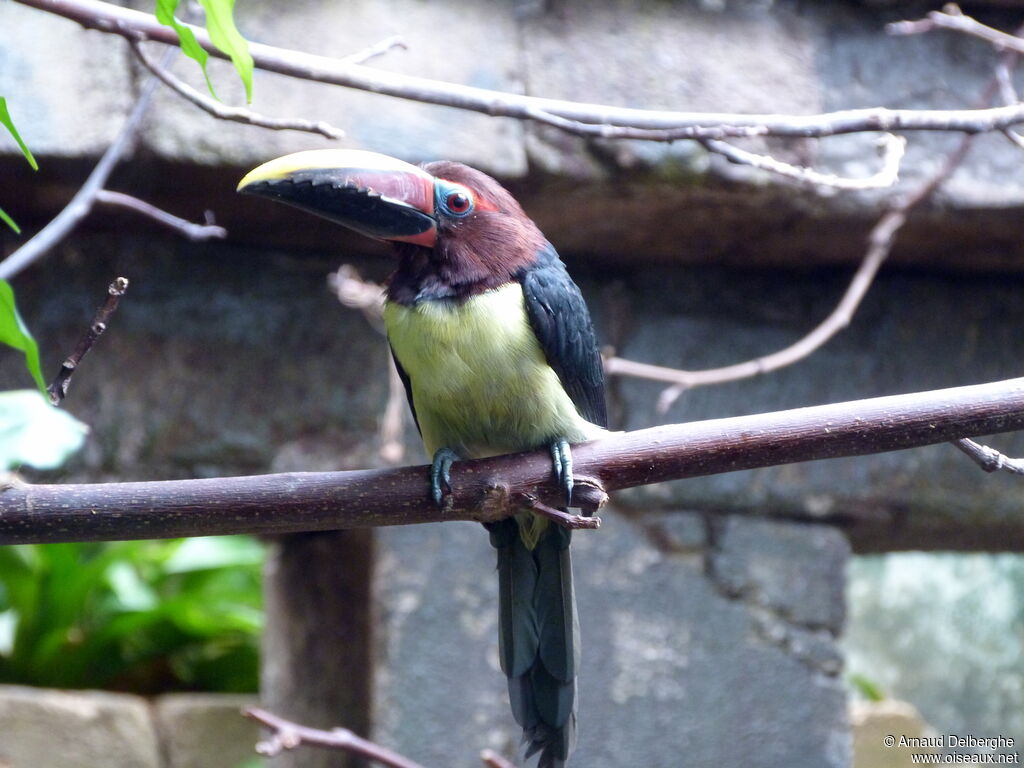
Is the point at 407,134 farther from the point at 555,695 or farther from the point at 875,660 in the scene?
the point at 875,660

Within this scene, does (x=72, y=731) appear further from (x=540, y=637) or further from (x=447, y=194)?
(x=447, y=194)

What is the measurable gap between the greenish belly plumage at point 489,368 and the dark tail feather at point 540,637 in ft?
0.66

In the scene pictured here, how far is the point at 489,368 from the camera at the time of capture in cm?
193

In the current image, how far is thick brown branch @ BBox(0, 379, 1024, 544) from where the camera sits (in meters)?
1.50

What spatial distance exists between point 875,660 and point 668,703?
9.41 ft

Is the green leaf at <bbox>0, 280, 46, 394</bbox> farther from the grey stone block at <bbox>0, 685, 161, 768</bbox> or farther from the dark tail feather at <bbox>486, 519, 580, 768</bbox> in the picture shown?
the grey stone block at <bbox>0, 685, 161, 768</bbox>

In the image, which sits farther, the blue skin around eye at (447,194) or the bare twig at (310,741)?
→ the blue skin around eye at (447,194)

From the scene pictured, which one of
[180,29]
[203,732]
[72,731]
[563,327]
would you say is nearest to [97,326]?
[180,29]

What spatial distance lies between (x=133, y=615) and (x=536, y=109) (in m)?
2.32

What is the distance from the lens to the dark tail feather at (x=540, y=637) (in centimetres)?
186

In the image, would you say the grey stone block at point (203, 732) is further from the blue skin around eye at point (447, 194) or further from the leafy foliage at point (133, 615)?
the blue skin around eye at point (447, 194)

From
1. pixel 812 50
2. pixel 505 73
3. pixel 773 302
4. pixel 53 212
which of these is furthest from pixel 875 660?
pixel 53 212
